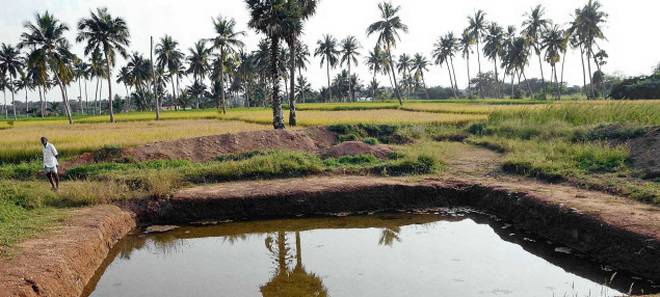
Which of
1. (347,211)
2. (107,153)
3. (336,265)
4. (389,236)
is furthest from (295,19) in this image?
(336,265)

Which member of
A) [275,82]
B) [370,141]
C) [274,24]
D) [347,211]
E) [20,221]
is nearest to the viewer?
[20,221]

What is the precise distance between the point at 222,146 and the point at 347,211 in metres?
7.04

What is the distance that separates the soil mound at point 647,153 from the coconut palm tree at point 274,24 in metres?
12.8

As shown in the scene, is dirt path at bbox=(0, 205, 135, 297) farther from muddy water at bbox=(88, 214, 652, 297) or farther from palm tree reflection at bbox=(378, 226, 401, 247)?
palm tree reflection at bbox=(378, 226, 401, 247)

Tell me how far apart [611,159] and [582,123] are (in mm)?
6378

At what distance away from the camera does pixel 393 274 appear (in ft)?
25.0

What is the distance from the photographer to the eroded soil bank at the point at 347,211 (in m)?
7.05

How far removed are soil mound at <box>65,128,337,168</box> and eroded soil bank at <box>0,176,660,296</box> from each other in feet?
13.7

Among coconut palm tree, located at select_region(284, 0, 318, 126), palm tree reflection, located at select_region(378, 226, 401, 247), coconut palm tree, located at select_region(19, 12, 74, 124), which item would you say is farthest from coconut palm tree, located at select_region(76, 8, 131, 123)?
palm tree reflection, located at select_region(378, 226, 401, 247)

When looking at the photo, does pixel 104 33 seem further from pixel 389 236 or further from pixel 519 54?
pixel 519 54

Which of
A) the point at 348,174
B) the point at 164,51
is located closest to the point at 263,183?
the point at 348,174

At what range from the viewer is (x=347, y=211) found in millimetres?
11859

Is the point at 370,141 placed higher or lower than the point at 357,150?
higher

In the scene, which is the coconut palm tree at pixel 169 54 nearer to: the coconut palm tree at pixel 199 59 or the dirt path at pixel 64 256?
the coconut palm tree at pixel 199 59
